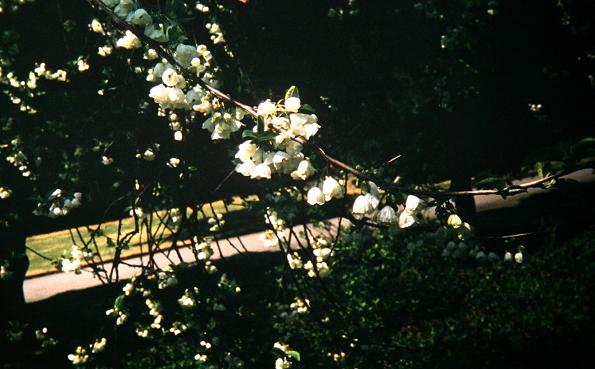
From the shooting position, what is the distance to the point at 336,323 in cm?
295

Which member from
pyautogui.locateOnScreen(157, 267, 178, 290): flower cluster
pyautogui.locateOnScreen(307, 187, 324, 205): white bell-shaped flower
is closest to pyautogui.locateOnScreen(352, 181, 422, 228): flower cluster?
pyautogui.locateOnScreen(307, 187, 324, 205): white bell-shaped flower

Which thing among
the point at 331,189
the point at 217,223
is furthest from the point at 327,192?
the point at 217,223

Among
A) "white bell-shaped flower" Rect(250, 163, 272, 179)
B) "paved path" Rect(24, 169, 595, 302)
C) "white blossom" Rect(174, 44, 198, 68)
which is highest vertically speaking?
"white blossom" Rect(174, 44, 198, 68)

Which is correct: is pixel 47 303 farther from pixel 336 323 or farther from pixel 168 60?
pixel 168 60

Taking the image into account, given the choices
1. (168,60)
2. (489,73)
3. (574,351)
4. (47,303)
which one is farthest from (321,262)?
(47,303)

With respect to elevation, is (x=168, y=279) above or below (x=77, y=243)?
below

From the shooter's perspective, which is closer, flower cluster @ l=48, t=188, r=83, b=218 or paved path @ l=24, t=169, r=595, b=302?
flower cluster @ l=48, t=188, r=83, b=218

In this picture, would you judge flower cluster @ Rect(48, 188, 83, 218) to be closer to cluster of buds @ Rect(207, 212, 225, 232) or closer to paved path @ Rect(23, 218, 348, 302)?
cluster of buds @ Rect(207, 212, 225, 232)

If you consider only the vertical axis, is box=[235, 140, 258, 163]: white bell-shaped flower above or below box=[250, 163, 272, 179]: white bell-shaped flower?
above

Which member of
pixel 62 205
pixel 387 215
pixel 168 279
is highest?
pixel 62 205

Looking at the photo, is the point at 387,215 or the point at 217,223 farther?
the point at 217,223

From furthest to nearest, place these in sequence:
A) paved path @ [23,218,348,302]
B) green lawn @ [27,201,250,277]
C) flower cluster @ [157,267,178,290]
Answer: green lawn @ [27,201,250,277] < paved path @ [23,218,348,302] < flower cluster @ [157,267,178,290]

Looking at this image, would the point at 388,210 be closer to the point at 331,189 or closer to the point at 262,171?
the point at 331,189

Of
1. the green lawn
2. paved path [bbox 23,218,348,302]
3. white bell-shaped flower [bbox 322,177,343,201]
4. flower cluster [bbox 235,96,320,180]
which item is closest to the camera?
flower cluster [bbox 235,96,320,180]
